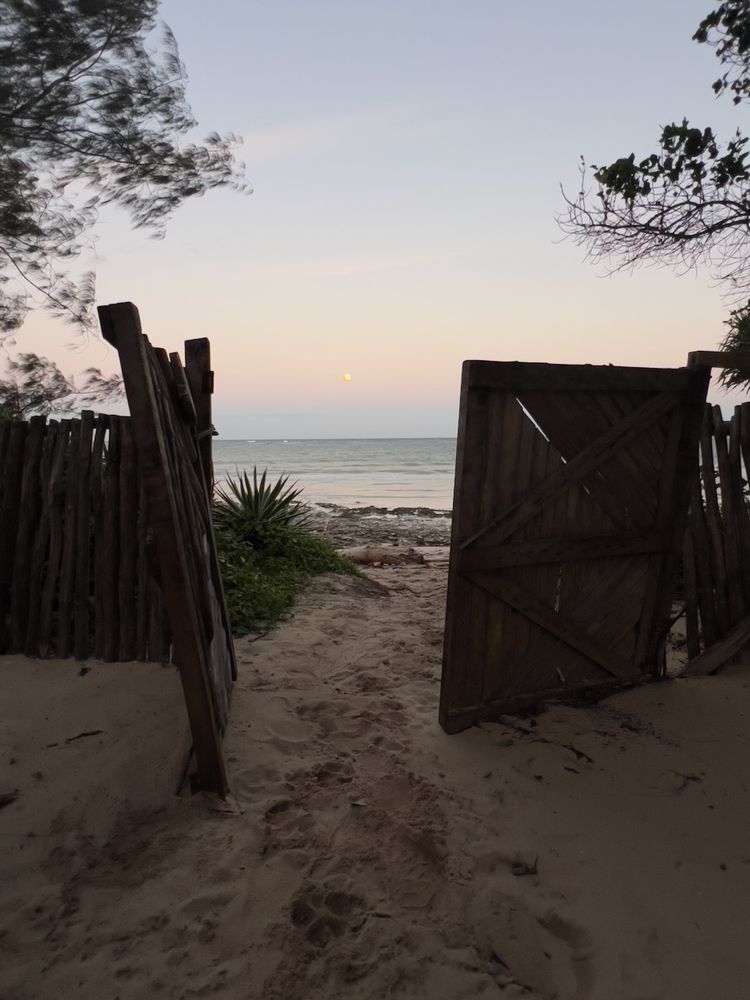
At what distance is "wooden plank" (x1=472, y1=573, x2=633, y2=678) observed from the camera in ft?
Answer: 11.5

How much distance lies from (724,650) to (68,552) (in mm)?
4309

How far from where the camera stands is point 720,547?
13.5 ft

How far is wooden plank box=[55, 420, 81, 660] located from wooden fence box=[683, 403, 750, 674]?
156 inches

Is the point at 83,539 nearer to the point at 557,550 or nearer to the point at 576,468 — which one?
the point at 557,550

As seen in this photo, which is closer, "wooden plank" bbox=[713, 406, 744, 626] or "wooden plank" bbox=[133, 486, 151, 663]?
"wooden plank" bbox=[133, 486, 151, 663]

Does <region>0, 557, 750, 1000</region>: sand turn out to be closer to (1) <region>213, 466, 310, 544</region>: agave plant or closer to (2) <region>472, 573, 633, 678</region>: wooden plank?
(2) <region>472, 573, 633, 678</region>: wooden plank

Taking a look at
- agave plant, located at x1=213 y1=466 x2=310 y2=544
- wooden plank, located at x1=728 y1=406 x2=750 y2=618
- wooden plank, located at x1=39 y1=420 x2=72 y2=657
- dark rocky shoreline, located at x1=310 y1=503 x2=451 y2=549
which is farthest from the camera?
dark rocky shoreline, located at x1=310 y1=503 x2=451 y2=549

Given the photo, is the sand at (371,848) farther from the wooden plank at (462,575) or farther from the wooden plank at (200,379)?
the wooden plank at (200,379)

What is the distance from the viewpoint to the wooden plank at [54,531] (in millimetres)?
3871

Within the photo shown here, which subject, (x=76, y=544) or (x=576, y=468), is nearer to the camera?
(x=576, y=468)

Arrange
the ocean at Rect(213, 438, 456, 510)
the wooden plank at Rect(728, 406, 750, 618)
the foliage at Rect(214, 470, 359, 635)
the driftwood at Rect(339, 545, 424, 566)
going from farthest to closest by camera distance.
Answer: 1. the ocean at Rect(213, 438, 456, 510)
2. the driftwood at Rect(339, 545, 424, 566)
3. the foliage at Rect(214, 470, 359, 635)
4. the wooden plank at Rect(728, 406, 750, 618)

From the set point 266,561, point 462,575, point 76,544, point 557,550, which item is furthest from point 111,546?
point 266,561

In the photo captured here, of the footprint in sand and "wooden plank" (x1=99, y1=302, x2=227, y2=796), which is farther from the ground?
"wooden plank" (x1=99, y1=302, x2=227, y2=796)

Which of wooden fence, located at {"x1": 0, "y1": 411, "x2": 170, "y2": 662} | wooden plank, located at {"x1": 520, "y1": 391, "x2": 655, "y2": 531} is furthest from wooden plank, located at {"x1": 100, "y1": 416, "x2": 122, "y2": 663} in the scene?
wooden plank, located at {"x1": 520, "y1": 391, "x2": 655, "y2": 531}
